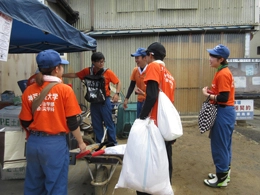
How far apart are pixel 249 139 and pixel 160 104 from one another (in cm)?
482

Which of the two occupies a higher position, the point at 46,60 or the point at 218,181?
the point at 46,60

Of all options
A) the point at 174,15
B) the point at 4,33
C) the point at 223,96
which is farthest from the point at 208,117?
the point at 174,15

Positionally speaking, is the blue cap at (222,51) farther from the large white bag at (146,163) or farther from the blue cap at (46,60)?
the blue cap at (46,60)

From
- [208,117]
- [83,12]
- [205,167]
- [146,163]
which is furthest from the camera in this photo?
[83,12]

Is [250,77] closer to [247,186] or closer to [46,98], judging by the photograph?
[247,186]

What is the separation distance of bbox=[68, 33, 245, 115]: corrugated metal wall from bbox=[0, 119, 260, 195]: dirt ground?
2.74 metres

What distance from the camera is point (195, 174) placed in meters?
4.03

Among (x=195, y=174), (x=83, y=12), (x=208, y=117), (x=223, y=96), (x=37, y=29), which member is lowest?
(x=195, y=174)

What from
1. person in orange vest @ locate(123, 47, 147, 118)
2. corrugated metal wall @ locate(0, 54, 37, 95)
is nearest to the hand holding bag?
person in orange vest @ locate(123, 47, 147, 118)

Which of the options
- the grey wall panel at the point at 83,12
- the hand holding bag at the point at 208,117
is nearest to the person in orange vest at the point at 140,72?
the hand holding bag at the point at 208,117

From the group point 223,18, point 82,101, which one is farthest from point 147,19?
point 82,101

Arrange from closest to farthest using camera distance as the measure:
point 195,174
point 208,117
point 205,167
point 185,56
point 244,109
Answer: point 208,117 → point 195,174 → point 205,167 → point 244,109 → point 185,56

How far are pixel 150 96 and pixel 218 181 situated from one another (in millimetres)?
1972

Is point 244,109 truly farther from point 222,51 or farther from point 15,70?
point 15,70
